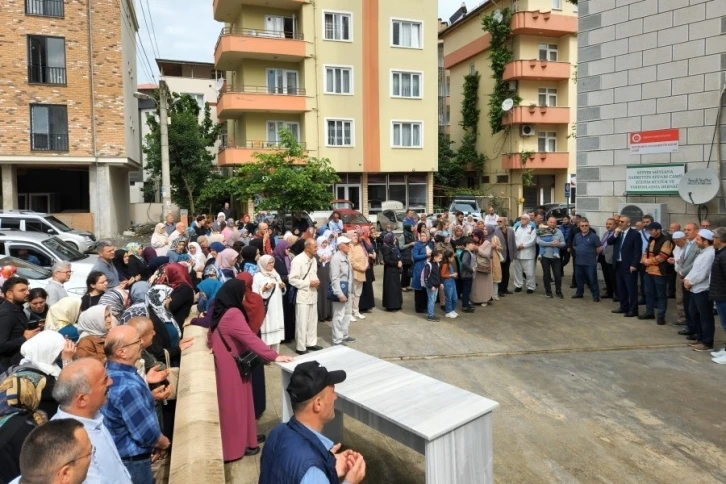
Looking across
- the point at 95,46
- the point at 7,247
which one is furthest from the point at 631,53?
the point at 95,46

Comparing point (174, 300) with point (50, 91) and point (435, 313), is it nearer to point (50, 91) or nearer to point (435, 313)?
point (435, 313)

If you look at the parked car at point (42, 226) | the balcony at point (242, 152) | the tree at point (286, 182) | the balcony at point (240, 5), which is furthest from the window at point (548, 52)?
the parked car at point (42, 226)

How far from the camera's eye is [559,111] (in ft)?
115

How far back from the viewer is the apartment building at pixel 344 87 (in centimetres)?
2900

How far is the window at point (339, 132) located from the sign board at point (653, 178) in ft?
66.2

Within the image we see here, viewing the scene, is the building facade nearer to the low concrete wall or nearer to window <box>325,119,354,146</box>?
the low concrete wall

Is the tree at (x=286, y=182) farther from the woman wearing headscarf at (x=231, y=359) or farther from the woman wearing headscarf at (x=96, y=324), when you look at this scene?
the woman wearing headscarf at (x=96, y=324)

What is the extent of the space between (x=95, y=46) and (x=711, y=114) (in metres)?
24.4

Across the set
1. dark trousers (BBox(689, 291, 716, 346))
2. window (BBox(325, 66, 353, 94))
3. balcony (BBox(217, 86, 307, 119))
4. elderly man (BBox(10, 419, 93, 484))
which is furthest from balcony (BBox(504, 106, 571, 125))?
elderly man (BBox(10, 419, 93, 484))

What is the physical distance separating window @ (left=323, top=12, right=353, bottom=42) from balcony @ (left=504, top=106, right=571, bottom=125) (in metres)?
11.8

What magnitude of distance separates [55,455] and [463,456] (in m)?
2.62

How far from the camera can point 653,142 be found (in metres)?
11.9

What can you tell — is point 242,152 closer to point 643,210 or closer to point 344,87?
point 344,87

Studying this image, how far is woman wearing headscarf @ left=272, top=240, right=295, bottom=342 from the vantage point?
911cm
